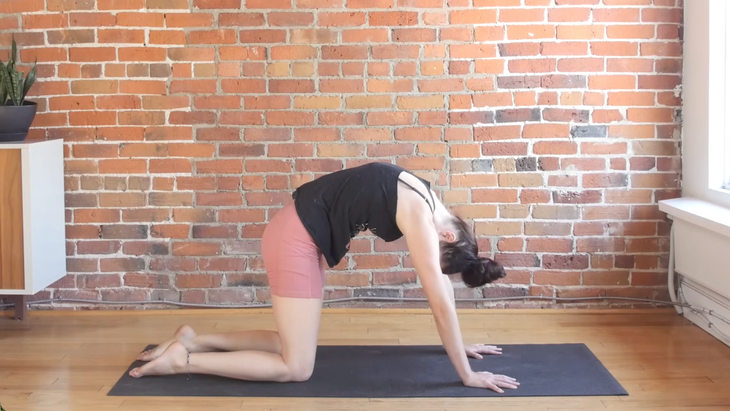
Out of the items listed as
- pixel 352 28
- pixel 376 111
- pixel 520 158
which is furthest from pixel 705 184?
pixel 352 28

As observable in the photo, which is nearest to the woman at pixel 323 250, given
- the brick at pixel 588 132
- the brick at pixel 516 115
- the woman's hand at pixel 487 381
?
the woman's hand at pixel 487 381

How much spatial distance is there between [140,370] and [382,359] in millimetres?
1016

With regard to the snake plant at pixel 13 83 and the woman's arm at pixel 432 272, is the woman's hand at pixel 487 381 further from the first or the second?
the snake plant at pixel 13 83

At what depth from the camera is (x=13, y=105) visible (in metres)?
3.83

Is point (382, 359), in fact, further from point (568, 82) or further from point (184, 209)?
point (568, 82)

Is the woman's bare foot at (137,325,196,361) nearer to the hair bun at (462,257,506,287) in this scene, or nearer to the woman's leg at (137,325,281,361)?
the woman's leg at (137,325,281,361)

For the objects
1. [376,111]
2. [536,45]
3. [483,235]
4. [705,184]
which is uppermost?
[536,45]

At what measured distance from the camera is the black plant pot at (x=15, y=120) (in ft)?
12.4

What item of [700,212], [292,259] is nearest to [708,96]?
[700,212]

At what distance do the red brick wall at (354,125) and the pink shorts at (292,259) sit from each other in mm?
1097

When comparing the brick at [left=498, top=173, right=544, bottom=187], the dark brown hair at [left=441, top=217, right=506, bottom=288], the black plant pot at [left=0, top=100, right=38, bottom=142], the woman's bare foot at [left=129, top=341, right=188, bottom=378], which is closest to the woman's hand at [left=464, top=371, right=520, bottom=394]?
the dark brown hair at [left=441, top=217, right=506, bottom=288]

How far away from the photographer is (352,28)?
4.05 metres

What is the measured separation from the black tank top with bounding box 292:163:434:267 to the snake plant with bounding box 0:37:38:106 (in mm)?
1721

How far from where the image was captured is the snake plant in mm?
3812
